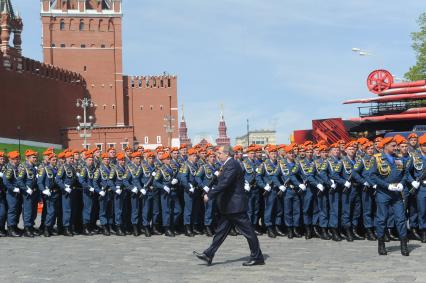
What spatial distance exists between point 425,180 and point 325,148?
217cm

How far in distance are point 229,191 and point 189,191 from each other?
4.03 metres

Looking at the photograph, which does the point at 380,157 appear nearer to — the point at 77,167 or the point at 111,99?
the point at 77,167

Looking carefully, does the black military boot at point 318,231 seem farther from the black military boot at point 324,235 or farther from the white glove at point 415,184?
the white glove at point 415,184

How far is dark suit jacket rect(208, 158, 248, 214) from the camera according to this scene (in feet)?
27.1

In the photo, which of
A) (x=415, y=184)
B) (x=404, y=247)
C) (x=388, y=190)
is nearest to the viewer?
(x=404, y=247)

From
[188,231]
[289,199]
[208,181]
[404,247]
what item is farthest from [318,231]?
[404,247]

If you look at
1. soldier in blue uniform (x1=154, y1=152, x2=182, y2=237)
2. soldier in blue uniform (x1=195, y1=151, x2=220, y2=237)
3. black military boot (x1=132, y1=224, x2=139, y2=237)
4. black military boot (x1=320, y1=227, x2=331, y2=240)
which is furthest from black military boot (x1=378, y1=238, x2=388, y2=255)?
black military boot (x1=132, y1=224, x2=139, y2=237)

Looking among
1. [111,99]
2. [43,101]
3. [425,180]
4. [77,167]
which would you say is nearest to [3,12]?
[43,101]

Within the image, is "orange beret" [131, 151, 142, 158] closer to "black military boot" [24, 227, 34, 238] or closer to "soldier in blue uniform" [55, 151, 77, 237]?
"soldier in blue uniform" [55, 151, 77, 237]

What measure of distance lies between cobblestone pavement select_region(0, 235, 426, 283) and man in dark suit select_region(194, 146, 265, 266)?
0.58ft

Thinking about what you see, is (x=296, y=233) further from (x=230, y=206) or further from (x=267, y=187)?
(x=230, y=206)

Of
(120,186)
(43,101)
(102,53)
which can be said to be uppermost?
(102,53)

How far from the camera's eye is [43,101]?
64.8 meters

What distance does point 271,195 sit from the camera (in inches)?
464
